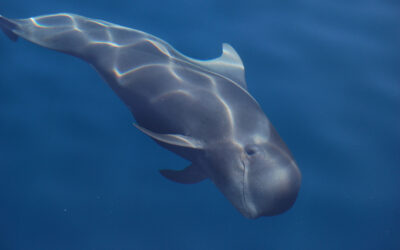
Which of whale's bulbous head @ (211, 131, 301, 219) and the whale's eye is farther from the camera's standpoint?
the whale's eye

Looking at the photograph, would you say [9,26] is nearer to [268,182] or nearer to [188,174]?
[188,174]

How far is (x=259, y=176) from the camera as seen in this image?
3848 mm

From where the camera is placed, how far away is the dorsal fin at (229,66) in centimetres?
583

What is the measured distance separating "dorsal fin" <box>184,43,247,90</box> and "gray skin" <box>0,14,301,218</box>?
2cm

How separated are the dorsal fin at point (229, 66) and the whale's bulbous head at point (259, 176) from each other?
1.86 metres

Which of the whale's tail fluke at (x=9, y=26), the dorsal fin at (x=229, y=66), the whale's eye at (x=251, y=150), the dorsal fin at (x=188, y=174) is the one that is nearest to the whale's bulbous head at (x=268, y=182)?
the whale's eye at (x=251, y=150)

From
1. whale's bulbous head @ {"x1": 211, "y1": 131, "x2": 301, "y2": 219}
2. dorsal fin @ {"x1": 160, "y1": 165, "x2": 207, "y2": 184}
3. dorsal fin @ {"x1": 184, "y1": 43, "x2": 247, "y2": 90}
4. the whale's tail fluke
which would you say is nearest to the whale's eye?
whale's bulbous head @ {"x1": 211, "y1": 131, "x2": 301, "y2": 219}

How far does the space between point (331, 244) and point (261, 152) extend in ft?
10.9

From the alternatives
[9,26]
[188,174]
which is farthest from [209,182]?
[9,26]

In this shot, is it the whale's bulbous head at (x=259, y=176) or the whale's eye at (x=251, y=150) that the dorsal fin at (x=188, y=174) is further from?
the whale's eye at (x=251, y=150)

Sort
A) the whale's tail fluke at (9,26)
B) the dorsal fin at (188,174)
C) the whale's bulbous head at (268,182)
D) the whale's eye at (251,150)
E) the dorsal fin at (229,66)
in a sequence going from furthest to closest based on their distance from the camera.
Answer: the whale's tail fluke at (9,26) → the dorsal fin at (229,66) → the dorsal fin at (188,174) → the whale's eye at (251,150) → the whale's bulbous head at (268,182)

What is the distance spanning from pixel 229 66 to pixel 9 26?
182 inches

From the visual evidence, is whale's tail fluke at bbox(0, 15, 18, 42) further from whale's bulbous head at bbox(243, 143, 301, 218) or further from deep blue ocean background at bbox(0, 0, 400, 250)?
whale's bulbous head at bbox(243, 143, 301, 218)

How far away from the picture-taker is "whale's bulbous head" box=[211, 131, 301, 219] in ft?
12.4
